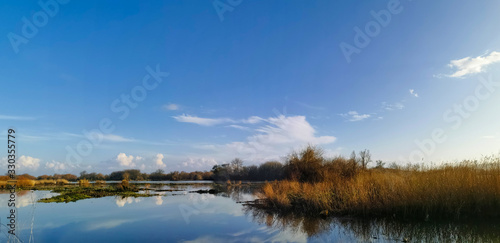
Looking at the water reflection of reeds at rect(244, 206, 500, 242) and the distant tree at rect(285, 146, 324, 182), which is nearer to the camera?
the water reflection of reeds at rect(244, 206, 500, 242)

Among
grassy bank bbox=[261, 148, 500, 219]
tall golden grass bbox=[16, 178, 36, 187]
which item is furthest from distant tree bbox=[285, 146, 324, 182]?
tall golden grass bbox=[16, 178, 36, 187]

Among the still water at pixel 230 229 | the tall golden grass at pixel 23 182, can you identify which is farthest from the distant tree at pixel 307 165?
the tall golden grass at pixel 23 182

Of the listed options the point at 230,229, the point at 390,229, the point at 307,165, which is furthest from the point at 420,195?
the point at 307,165

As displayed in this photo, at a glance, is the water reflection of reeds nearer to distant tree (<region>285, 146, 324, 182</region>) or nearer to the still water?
the still water

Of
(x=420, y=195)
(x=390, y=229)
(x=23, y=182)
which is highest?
(x=420, y=195)

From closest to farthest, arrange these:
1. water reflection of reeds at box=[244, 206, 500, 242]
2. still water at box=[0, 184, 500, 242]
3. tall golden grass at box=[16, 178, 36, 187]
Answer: water reflection of reeds at box=[244, 206, 500, 242] → still water at box=[0, 184, 500, 242] → tall golden grass at box=[16, 178, 36, 187]

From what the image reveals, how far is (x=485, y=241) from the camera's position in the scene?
8.50 meters

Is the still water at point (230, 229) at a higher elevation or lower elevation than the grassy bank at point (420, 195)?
lower

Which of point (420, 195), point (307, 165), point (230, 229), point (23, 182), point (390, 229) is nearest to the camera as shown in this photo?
point (390, 229)

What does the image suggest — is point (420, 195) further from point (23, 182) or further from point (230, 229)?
point (23, 182)

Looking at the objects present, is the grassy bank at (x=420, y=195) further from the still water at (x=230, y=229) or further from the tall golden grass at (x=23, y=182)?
the tall golden grass at (x=23, y=182)

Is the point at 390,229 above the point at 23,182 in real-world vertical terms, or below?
above

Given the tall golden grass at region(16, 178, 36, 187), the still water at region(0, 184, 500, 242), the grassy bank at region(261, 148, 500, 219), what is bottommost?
the tall golden grass at region(16, 178, 36, 187)

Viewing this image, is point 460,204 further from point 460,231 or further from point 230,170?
point 230,170
